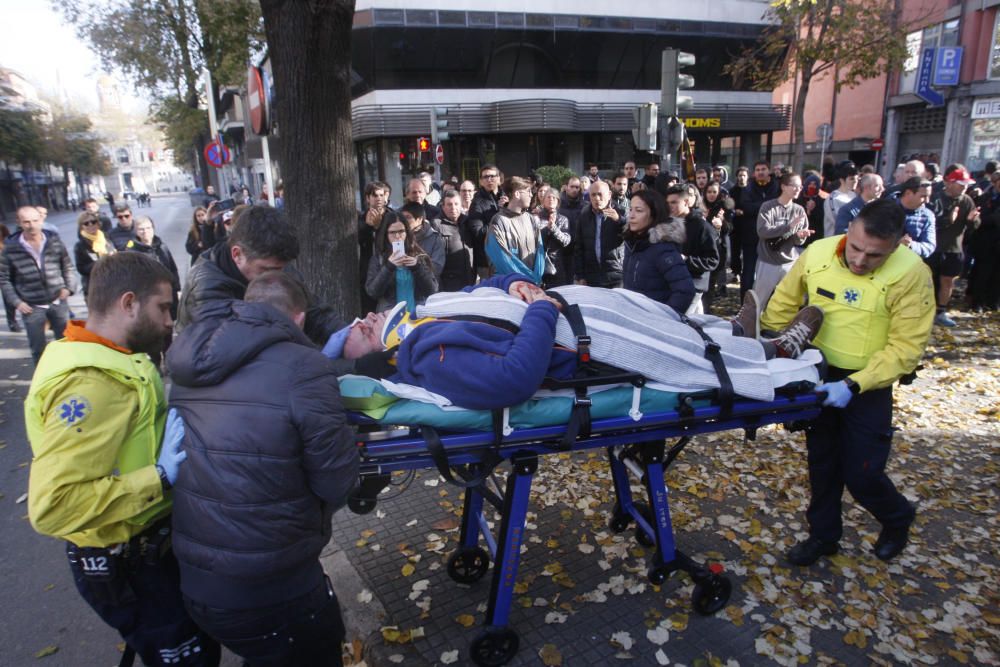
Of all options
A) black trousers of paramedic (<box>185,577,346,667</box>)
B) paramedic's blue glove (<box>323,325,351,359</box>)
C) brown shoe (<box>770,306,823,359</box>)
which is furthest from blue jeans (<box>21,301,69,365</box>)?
brown shoe (<box>770,306,823,359</box>)

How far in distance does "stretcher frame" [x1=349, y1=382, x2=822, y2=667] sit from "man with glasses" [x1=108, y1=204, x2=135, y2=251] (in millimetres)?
7229

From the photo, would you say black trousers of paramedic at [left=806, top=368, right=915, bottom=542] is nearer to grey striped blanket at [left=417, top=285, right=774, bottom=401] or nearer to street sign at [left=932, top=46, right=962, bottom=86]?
grey striped blanket at [left=417, top=285, right=774, bottom=401]

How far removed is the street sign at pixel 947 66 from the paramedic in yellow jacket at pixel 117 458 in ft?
98.5

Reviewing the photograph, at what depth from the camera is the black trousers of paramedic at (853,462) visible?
3.35m

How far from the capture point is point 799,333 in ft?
11.1

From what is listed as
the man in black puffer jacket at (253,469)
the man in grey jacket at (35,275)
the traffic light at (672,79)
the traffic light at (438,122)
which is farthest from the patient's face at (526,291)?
the traffic light at (438,122)

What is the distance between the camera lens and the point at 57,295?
743 centimetres

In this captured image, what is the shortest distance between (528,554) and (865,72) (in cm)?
1972

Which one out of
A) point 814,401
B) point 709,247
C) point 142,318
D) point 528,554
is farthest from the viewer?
point 709,247

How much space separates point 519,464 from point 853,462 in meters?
1.98

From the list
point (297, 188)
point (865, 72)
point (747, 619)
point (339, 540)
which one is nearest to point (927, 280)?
point (747, 619)

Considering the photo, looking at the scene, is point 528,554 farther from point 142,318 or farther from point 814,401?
point 142,318

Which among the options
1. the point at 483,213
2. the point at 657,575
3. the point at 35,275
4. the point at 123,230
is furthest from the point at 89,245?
the point at 657,575

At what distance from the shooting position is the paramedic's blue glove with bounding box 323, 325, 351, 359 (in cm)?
298
